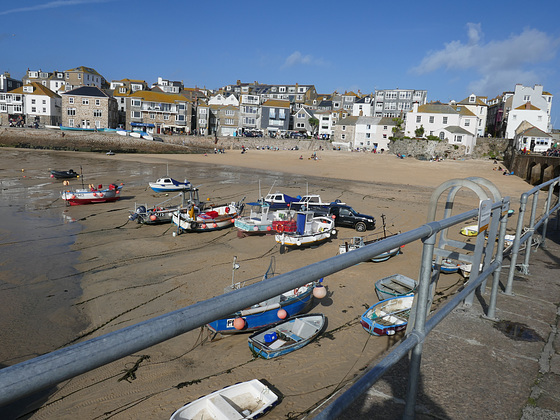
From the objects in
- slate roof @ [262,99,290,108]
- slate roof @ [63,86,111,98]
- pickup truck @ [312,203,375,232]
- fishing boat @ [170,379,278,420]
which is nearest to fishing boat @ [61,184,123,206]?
pickup truck @ [312,203,375,232]

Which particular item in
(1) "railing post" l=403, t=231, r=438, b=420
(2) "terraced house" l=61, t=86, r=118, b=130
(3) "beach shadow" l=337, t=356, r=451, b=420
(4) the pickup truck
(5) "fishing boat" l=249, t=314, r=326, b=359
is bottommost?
(5) "fishing boat" l=249, t=314, r=326, b=359

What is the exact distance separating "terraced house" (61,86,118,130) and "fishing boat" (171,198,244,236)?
7200cm

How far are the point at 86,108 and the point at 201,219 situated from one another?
76.2 m

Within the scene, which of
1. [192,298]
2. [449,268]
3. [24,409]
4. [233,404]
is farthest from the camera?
[449,268]

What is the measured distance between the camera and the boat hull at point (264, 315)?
10.4m

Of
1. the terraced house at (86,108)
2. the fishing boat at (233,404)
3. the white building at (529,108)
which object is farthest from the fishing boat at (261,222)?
the terraced house at (86,108)

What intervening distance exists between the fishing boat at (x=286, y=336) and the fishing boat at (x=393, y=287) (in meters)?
2.46

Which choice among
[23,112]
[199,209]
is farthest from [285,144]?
[199,209]

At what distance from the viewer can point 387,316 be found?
35.7 feet

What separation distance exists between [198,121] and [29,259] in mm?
81603

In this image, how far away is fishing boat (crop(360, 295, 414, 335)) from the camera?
10.3 meters

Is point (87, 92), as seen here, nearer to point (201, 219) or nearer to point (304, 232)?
point (201, 219)

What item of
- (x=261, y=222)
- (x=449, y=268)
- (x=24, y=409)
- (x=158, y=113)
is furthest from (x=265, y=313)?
(x=158, y=113)

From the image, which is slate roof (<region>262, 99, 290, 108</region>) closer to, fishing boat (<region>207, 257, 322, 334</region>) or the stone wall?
the stone wall
